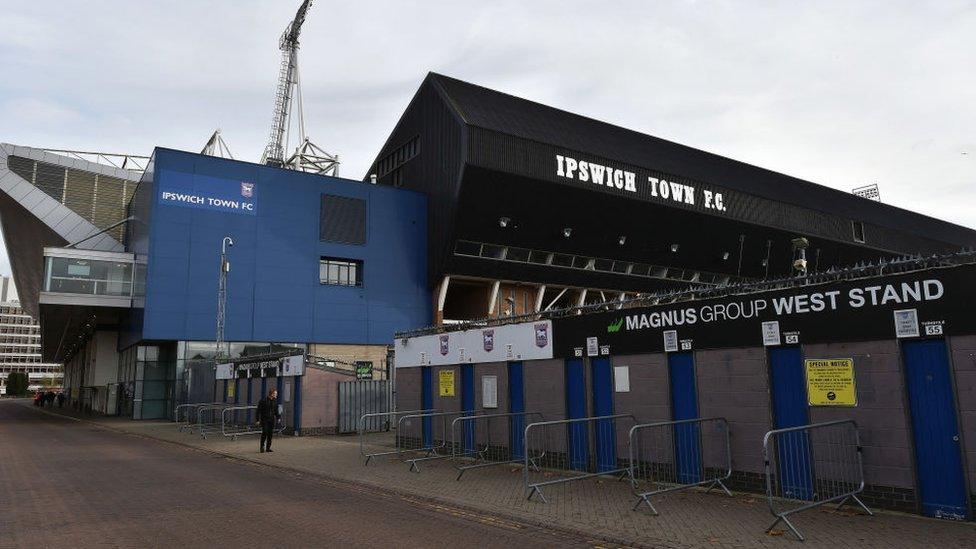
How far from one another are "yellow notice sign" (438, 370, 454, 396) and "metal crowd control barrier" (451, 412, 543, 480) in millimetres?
1068

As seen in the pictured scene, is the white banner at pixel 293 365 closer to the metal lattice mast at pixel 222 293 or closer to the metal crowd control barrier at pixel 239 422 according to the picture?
the metal crowd control barrier at pixel 239 422

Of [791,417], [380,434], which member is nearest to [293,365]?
[380,434]

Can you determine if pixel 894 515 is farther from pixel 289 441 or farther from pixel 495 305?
pixel 495 305

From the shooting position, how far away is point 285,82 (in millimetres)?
65562

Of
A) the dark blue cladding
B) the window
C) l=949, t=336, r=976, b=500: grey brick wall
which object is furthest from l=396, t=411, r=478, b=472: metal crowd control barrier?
the window

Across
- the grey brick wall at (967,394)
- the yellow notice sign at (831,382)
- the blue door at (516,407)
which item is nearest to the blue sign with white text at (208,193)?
the blue door at (516,407)

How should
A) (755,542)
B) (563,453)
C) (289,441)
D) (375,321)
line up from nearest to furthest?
(755,542)
(563,453)
(289,441)
(375,321)

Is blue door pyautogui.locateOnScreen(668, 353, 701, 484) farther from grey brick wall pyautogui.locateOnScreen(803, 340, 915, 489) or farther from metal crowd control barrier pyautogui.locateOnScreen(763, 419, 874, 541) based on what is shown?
grey brick wall pyautogui.locateOnScreen(803, 340, 915, 489)

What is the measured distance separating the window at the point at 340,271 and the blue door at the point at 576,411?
98.8 feet

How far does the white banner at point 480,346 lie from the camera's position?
1466 centimetres

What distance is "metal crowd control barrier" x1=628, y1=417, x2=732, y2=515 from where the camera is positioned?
10.7 m

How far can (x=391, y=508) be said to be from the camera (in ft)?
33.1

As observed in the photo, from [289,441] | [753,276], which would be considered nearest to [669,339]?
[289,441]

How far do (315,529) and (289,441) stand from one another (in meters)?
13.8
